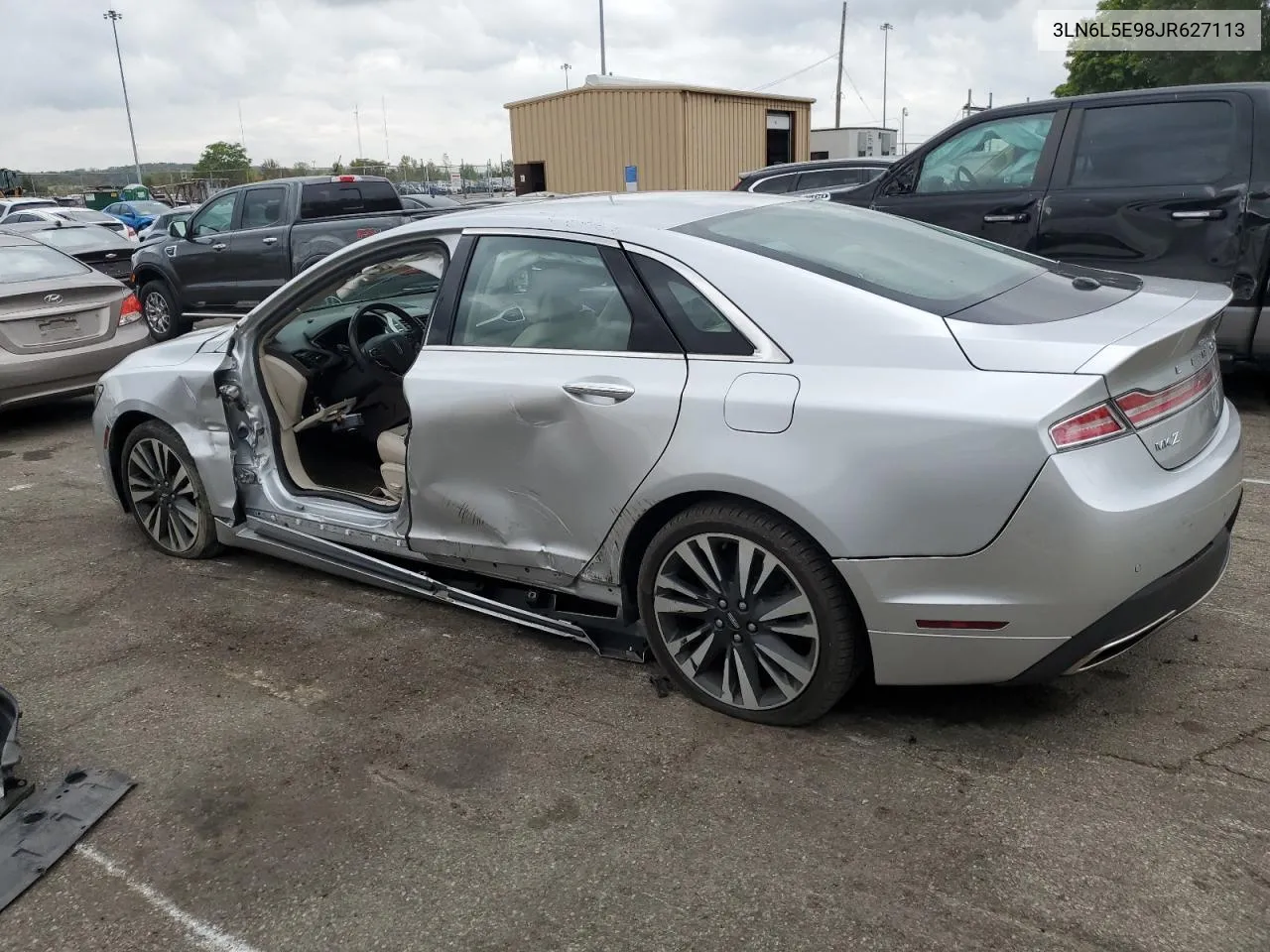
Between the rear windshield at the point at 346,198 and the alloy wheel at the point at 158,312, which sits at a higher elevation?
the rear windshield at the point at 346,198

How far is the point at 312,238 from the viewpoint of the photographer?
36.6 feet

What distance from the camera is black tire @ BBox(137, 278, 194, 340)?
12320mm

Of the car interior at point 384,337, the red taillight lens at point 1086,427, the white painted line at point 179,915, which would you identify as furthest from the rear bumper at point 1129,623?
the white painted line at point 179,915

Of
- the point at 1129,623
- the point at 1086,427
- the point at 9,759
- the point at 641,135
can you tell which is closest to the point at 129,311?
the point at 9,759

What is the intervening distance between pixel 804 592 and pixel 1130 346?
1.04 m

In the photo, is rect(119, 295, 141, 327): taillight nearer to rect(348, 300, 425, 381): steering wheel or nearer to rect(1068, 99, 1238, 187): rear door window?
rect(348, 300, 425, 381): steering wheel

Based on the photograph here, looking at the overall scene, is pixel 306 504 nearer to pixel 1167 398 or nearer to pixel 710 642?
pixel 710 642

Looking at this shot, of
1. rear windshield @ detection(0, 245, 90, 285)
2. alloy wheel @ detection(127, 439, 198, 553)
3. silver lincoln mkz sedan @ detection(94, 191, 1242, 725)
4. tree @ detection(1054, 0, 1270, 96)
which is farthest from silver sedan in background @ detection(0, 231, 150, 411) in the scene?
tree @ detection(1054, 0, 1270, 96)

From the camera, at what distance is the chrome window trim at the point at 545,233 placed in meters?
3.30

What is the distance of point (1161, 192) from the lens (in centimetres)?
605

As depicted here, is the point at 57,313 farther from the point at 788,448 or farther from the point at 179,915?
the point at 788,448

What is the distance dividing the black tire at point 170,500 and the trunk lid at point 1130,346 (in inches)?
131

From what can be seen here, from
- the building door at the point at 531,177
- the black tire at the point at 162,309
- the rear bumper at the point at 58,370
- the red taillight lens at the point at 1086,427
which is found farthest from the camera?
the building door at the point at 531,177

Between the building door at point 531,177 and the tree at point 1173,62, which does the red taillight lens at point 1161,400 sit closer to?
the building door at point 531,177
